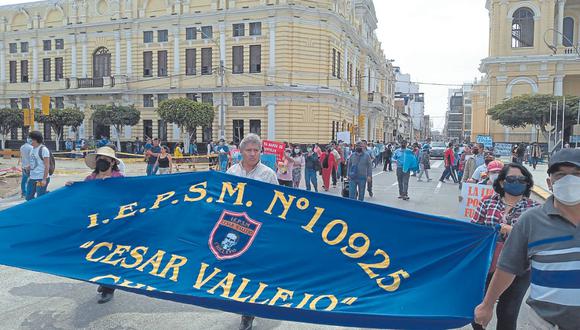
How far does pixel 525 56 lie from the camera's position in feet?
174

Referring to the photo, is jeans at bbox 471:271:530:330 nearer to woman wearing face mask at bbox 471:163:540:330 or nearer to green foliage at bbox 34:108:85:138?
woman wearing face mask at bbox 471:163:540:330

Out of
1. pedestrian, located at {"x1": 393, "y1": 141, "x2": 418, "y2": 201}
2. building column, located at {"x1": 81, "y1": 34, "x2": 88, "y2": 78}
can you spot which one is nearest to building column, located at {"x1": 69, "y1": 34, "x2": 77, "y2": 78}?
building column, located at {"x1": 81, "y1": 34, "x2": 88, "y2": 78}

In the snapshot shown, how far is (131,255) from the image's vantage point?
4336 mm

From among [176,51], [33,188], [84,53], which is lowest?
[33,188]

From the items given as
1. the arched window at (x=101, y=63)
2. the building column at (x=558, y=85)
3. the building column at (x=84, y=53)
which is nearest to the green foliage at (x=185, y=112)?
the arched window at (x=101, y=63)

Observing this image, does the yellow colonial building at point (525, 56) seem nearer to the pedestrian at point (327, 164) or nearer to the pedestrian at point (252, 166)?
the pedestrian at point (327, 164)

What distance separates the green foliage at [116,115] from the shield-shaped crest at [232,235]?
37.3 m

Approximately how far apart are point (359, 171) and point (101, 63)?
38918 mm

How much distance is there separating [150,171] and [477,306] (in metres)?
15.2

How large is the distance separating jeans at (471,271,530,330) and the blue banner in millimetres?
394

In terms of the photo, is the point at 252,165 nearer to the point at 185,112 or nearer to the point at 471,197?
the point at 471,197

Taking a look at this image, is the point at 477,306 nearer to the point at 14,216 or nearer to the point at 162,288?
the point at 162,288

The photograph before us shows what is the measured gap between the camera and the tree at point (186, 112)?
114ft

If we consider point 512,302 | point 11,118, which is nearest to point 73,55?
point 11,118
